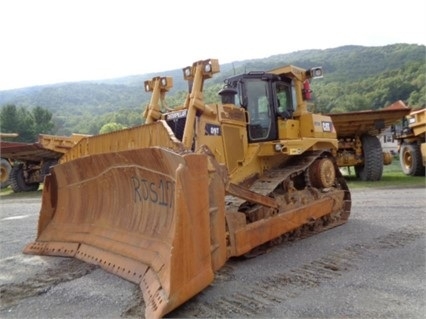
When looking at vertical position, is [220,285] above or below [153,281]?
below

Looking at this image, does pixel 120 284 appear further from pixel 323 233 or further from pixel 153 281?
pixel 323 233

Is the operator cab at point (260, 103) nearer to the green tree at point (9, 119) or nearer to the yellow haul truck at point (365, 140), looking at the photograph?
the yellow haul truck at point (365, 140)

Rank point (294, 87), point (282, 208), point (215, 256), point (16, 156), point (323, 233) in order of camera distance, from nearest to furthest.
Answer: point (215, 256), point (282, 208), point (323, 233), point (294, 87), point (16, 156)

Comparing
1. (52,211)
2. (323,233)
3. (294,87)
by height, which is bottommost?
(323,233)

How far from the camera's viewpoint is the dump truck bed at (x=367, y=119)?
37.3ft

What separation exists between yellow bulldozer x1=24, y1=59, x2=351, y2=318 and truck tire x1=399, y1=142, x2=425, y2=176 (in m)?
7.53

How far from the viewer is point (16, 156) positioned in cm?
1496

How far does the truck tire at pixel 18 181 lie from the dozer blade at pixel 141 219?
11945mm

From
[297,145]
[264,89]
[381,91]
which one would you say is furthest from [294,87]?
[381,91]

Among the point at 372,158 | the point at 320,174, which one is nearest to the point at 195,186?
the point at 320,174

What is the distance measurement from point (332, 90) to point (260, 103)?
64.9 metres

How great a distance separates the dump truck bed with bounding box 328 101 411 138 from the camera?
11375 millimetres

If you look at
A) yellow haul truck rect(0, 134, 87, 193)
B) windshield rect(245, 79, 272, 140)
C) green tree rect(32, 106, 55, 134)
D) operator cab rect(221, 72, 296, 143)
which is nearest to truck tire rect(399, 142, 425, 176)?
operator cab rect(221, 72, 296, 143)

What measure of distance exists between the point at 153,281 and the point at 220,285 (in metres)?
0.66
